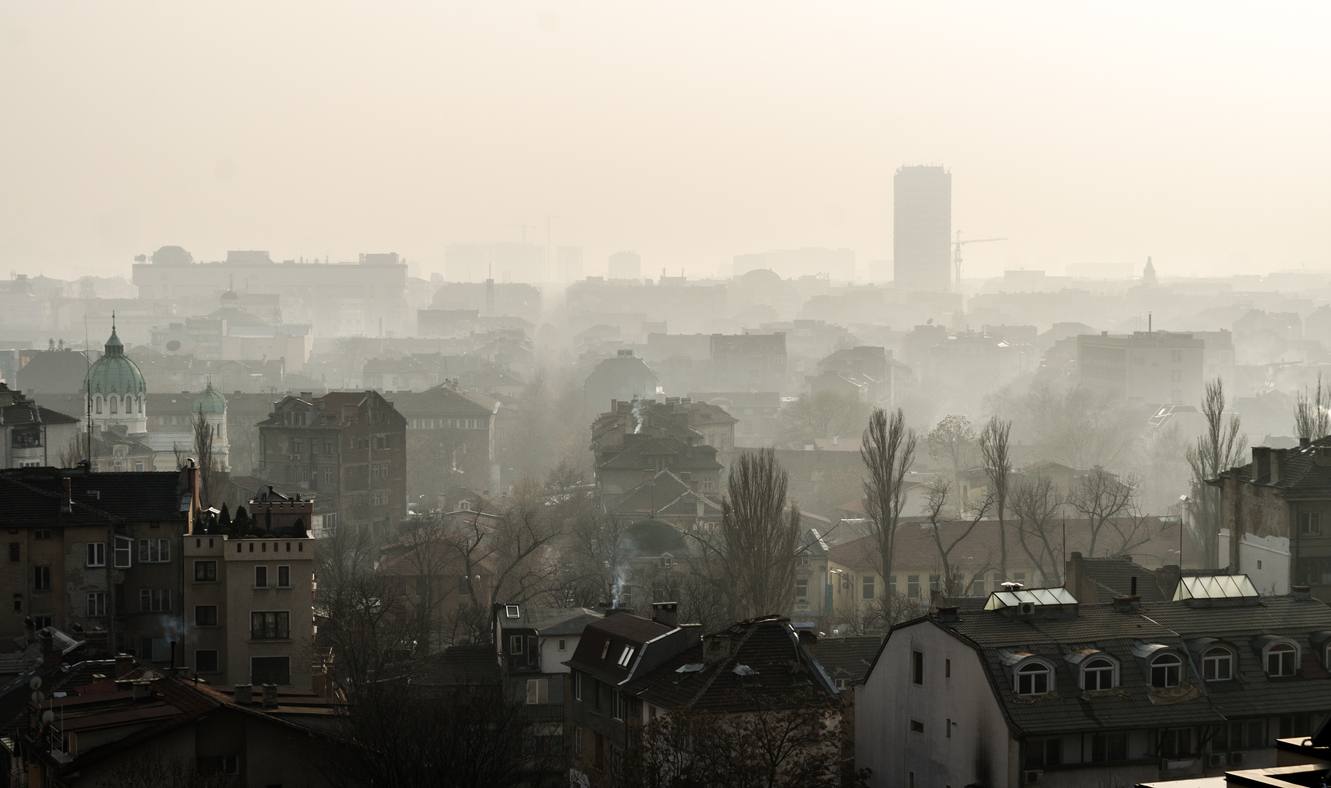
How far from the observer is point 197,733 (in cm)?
2034

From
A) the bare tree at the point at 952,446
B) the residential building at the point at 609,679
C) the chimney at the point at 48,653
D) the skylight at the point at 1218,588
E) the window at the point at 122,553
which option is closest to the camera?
the residential building at the point at 609,679

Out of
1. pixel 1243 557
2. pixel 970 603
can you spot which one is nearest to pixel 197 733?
pixel 970 603

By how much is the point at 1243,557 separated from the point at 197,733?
20.8m

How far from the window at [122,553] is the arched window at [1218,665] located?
19.4 meters

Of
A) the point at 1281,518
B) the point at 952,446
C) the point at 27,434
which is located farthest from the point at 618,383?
the point at 1281,518

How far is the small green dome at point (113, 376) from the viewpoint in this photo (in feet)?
225

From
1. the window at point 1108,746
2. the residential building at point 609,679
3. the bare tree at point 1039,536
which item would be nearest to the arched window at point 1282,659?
the window at point 1108,746

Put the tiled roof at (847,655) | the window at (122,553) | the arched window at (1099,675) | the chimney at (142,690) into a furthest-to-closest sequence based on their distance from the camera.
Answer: the window at (122,553), the tiled roof at (847,655), the chimney at (142,690), the arched window at (1099,675)

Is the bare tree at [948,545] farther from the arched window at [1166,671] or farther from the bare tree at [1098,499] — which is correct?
the arched window at [1166,671]

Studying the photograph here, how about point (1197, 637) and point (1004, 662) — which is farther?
point (1197, 637)

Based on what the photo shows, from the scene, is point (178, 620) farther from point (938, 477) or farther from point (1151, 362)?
point (1151, 362)

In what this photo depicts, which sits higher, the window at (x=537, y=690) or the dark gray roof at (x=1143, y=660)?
the dark gray roof at (x=1143, y=660)

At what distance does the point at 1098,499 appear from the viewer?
45312 mm

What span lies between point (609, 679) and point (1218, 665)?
8.67 metres
